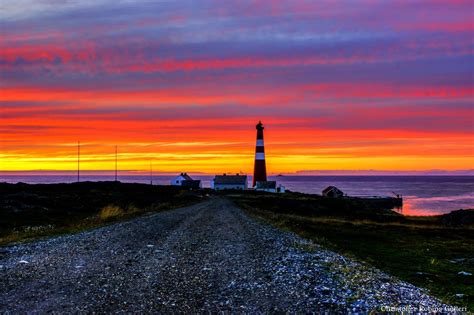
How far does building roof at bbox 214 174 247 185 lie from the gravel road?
113976mm

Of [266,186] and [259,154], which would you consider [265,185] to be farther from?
[259,154]

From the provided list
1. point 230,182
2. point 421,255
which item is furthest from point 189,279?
point 230,182

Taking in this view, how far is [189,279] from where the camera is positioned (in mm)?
15328

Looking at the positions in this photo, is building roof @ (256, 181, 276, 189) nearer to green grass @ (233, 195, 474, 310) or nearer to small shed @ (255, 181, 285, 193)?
small shed @ (255, 181, 285, 193)

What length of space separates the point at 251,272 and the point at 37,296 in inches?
272

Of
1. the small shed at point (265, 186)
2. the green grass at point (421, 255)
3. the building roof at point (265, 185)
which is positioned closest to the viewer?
the green grass at point (421, 255)

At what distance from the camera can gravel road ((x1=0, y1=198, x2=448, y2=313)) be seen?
1241 cm

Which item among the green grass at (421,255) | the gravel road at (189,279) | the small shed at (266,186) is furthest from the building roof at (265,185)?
the gravel road at (189,279)

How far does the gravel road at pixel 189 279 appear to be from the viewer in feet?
40.7

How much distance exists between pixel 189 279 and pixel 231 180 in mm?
123954

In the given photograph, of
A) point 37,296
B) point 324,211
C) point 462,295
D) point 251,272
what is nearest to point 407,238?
point 462,295

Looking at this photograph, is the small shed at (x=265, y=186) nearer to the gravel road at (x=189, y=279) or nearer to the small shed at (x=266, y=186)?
the small shed at (x=266, y=186)

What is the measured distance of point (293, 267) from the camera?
17.3 m

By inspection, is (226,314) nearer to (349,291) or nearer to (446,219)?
(349,291)
